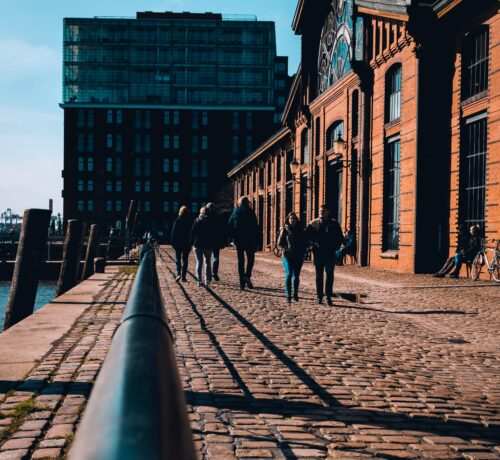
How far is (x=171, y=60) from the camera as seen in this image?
88688 millimetres

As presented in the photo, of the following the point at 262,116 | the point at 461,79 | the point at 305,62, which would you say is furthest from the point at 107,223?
the point at 461,79

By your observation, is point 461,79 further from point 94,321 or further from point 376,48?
point 94,321

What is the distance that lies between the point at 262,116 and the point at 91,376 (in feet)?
272

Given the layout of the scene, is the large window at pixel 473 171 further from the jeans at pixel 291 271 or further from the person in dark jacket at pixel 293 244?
the jeans at pixel 291 271

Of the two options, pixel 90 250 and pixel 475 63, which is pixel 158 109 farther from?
pixel 475 63

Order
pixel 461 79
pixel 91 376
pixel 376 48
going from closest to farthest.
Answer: pixel 91 376, pixel 461 79, pixel 376 48

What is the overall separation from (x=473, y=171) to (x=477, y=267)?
278cm

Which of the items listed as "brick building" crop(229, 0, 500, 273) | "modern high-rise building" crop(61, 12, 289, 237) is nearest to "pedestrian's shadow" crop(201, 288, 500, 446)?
"brick building" crop(229, 0, 500, 273)

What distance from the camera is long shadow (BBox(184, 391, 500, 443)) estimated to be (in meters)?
4.01

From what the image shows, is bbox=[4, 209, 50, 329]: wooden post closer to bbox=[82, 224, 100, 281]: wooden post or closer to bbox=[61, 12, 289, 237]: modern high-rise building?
bbox=[82, 224, 100, 281]: wooden post

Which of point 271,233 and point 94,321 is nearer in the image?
point 94,321

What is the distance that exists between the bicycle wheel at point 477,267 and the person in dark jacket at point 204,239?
6851 millimetres

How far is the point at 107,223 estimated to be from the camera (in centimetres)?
8269

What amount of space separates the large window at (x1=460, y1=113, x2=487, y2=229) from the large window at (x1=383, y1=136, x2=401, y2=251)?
3406 millimetres
